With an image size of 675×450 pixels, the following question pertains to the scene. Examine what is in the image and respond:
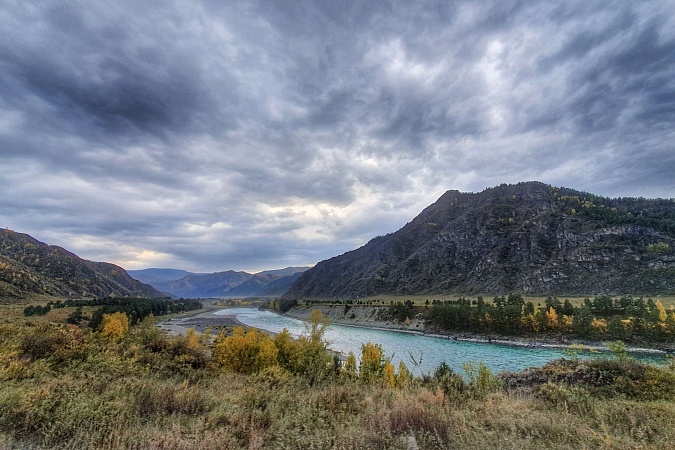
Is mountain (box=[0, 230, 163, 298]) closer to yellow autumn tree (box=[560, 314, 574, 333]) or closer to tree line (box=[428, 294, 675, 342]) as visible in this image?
tree line (box=[428, 294, 675, 342])

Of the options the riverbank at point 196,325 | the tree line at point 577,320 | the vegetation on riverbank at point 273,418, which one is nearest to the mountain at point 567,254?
the tree line at point 577,320

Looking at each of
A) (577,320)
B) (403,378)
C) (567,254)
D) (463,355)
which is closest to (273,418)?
(403,378)

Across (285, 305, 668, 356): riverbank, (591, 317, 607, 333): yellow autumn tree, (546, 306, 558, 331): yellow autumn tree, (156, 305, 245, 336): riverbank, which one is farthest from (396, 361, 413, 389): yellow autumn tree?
(156, 305, 245, 336): riverbank

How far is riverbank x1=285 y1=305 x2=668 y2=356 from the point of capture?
62.2 m

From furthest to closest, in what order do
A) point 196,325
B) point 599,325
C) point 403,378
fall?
point 196,325 < point 599,325 < point 403,378

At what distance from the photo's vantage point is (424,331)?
297 feet

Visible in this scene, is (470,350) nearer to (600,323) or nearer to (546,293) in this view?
(600,323)

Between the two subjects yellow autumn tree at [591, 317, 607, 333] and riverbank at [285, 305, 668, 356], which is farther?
yellow autumn tree at [591, 317, 607, 333]

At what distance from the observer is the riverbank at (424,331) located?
62.2m

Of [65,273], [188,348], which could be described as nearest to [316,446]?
[188,348]

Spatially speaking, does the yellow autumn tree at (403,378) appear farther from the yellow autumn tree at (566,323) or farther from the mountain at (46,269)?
the mountain at (46,269)

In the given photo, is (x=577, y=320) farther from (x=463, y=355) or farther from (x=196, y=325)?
(x=196, y=325)

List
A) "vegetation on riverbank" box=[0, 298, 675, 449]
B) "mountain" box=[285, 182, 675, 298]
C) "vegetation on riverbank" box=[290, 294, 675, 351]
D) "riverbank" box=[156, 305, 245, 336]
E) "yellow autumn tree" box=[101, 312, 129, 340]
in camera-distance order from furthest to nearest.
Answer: "mountain" box=[285, 182, 675, 298]
"riverbank" box=[156, 305, 245, 336]
"vegetation on riverbank" box=[290, 294, 675, 351]
"yellow autumn tree" box=[101, 312, 129, 340]
"vegetation on riverbank" box=[0, 298, 675, 449]

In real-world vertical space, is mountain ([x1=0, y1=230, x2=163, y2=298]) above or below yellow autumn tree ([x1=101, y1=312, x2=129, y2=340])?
above
